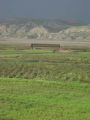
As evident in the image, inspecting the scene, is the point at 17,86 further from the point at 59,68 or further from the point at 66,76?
the point at 59,68

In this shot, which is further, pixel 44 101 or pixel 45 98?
pixel 45 98

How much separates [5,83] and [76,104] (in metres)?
13.0

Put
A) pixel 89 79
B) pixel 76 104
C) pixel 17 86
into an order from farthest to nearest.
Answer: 1. pixel 89 79
2. pixel 17 86
3. pixel 76 104

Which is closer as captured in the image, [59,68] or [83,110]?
[83,110]

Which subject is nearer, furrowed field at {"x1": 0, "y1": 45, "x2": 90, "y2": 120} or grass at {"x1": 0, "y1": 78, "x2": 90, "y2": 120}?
grass at {"x1": 0, "y1": 78, "x2": 90, "y2": 120}

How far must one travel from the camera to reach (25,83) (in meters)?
43.3

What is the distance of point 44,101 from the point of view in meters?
32.3

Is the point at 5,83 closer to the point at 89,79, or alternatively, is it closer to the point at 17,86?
the point at 17,86

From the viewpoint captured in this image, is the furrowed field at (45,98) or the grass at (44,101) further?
the furrowed field at (45,98)

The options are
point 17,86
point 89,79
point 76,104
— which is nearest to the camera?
point 76,104

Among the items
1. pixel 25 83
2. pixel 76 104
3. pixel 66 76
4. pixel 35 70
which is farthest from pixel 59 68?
pixel 76 104

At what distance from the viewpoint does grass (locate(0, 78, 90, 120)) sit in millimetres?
27741

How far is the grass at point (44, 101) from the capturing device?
91.0ft

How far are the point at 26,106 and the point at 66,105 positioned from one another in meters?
2.70
